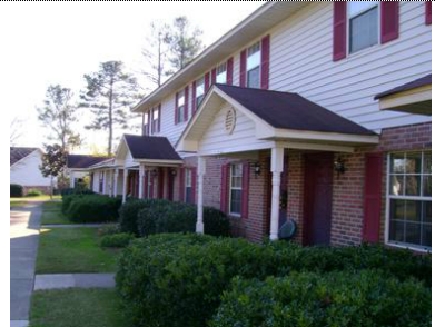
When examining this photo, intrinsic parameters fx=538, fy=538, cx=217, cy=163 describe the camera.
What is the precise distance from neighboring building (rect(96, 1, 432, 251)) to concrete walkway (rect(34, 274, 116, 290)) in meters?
2.80

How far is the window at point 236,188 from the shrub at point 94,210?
10.8 meters

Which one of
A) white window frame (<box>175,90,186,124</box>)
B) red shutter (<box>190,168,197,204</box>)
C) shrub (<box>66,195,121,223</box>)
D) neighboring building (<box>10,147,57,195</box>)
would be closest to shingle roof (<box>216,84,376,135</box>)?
red shutter (<box>190,168,197,204</box>)

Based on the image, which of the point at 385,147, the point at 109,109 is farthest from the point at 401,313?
the point at 109,109

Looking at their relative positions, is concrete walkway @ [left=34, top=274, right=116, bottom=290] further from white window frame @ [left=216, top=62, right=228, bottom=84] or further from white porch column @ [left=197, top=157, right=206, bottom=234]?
white window frame @ [left=216, top=62, right=228, bottom=84]

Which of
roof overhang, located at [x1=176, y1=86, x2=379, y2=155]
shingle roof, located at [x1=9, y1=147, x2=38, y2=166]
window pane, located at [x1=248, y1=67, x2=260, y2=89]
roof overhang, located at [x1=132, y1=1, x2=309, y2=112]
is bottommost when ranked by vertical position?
roof overhang, located at [x1=176, y1=86, x2=379, y2=155]

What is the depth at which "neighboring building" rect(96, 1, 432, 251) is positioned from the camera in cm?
779

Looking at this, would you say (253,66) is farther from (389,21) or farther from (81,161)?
(81,161)

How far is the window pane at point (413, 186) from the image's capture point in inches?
307

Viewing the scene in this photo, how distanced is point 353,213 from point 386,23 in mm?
3118

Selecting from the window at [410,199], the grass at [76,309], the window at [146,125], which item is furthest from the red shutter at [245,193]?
the window at [146,125]

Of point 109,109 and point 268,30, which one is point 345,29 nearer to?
point 268,30

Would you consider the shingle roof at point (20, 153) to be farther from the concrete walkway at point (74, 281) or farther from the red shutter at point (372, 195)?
the red shutter at point (372, 195)

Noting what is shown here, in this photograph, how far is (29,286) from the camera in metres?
9.26

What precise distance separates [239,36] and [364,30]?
15.3 ft
